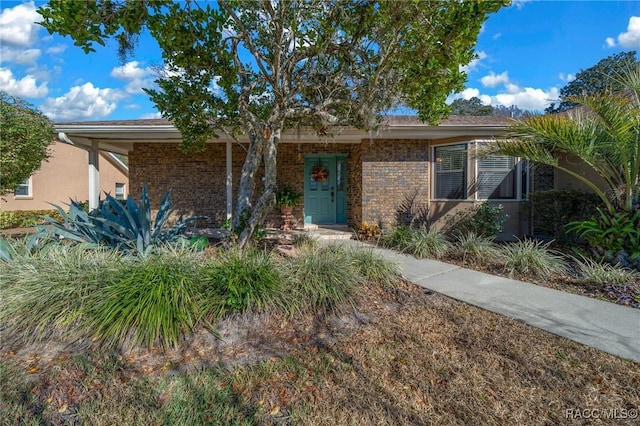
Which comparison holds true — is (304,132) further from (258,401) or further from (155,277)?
(258,401)

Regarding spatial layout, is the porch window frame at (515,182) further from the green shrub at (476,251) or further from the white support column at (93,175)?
the white support column at (93,175)

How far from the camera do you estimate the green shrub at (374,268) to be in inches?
177

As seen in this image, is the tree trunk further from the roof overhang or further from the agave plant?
the roof overhang

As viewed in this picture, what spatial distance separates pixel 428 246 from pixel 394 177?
113 inches

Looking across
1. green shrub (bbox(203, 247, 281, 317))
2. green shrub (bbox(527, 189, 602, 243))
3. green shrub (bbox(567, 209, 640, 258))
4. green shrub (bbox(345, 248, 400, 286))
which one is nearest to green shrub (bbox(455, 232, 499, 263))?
green shrub (bbox(567, 209, 640, 258))

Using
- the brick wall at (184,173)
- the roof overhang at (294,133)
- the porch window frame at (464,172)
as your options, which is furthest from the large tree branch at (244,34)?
the porch window frame at (464,172)

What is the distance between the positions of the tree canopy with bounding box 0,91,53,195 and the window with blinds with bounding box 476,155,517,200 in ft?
32.9

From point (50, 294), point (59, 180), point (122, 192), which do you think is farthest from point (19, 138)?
point (122, 192)

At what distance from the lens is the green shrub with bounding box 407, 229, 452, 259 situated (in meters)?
6.54

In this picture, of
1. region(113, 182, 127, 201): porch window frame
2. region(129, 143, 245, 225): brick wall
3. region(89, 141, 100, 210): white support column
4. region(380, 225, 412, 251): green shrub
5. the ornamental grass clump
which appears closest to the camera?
the ornamental grass clump

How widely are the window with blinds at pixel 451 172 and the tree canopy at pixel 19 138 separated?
928 cm

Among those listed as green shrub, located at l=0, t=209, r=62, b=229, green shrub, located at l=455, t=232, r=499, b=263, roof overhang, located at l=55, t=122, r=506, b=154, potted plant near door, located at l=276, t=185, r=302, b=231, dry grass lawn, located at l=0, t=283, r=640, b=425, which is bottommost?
dry grass lawn, located at l=0, t=283, r=640, b=425

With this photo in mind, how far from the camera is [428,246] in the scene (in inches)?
265

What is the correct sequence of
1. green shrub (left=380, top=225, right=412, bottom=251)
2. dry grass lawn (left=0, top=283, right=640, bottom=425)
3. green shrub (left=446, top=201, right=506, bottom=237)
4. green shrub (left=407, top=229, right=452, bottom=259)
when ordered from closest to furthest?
1. dry grass lawn (left=0, top=283, right=640, bottom=425)
2. green shrub (left=407, top=229, right=452, bottom=259)
3. green shrub (left=380, top=225, right=412, bottom=251)
4. green shrub (left=446, top=201, right=506, bottom=237)
